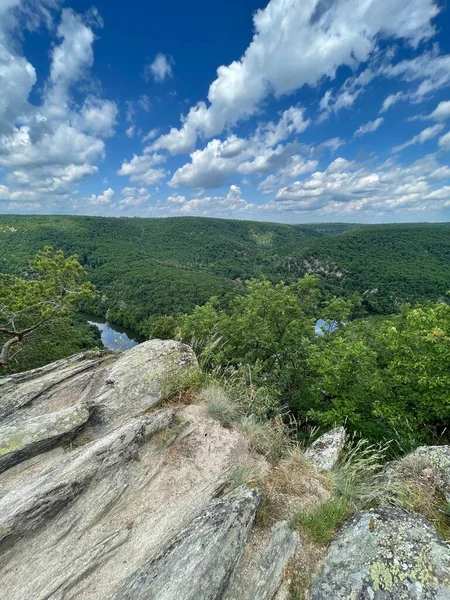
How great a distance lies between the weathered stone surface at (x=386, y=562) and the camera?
286cm

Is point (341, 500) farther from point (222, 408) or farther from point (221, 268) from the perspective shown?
point (221, 268)

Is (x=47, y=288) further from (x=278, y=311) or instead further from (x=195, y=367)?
(x=195, y=367)

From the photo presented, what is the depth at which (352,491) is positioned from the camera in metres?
3.78

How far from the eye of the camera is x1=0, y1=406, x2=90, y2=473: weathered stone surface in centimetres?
411

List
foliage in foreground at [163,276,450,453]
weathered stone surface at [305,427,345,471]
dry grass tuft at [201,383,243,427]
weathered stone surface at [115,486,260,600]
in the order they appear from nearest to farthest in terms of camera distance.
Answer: weathered stone surface at [115,486,260,600] < weathered stone surface at [305,427,345,471] < dry grass tuft at [201,383,243,427] < foliage in foreground at [163,276,450,453]

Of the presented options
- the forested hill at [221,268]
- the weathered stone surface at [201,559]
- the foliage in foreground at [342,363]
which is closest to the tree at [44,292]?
the foliage in foreground at [342,363]

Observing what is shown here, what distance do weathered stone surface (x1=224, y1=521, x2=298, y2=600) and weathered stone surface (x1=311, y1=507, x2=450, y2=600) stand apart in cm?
35

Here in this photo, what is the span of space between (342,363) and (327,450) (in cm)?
627

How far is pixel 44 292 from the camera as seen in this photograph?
15.9 metres

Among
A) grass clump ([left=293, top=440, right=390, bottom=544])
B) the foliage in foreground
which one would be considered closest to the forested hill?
the foliage in foreground

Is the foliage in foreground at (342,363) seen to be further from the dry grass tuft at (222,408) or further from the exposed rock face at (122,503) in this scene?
the exposed rock face at (122,503)

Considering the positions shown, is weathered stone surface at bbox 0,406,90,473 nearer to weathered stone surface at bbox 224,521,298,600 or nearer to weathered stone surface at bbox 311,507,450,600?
weathered stone surface at bbox 224,521,298,600

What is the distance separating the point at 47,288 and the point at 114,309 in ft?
253

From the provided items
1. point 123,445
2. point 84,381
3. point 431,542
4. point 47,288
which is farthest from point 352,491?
point 47,288
